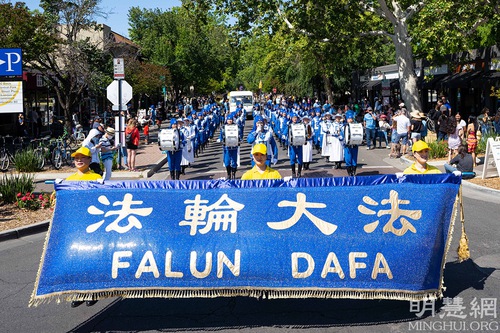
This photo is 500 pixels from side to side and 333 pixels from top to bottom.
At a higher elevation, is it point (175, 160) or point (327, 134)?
point (327, 134)

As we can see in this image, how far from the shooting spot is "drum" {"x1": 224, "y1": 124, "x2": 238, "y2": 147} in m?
16.0

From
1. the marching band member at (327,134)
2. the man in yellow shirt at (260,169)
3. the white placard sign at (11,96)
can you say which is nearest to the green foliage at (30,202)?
the white placard sign at (11,96)

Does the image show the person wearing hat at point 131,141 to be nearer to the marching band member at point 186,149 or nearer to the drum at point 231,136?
the marching band member at point 186,149

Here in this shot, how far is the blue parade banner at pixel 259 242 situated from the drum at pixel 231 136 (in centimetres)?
1005

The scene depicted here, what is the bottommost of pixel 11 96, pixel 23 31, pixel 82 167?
pixel 82 167

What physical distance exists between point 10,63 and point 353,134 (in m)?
8.79

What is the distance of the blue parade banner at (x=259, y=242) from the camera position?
5582 mm

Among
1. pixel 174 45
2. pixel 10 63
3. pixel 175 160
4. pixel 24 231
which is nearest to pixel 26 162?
pixel 10 63

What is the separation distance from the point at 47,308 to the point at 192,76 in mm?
55370

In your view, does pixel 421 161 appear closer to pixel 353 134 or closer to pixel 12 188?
pixel 353 134

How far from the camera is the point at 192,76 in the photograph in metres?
60.8

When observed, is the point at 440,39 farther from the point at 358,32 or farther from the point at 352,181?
the point at 352,181

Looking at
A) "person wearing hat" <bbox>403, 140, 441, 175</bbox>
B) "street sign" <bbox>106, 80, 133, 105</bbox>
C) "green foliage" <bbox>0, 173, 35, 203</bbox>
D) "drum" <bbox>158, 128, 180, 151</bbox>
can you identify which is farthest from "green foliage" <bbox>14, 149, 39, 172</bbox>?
"person wearing hat" <bbox>403, 140, 441, 175</bbox>

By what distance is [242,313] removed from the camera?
617cm
